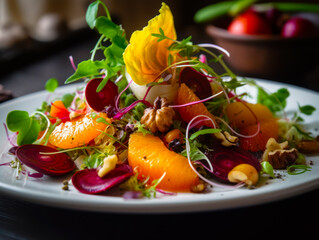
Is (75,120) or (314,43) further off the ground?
(75,120)

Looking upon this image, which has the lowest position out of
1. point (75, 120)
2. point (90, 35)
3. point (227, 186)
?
point (90, 35)

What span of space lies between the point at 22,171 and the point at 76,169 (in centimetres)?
20

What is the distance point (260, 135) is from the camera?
1.65m

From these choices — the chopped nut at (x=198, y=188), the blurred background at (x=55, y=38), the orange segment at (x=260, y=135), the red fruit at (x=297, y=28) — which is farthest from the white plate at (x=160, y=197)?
the red fruit at (x=297, y=28)

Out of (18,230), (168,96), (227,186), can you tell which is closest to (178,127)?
A: (168,96)

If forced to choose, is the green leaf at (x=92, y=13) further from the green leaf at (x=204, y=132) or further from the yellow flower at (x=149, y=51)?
the green leaf at (x=204, y=132)

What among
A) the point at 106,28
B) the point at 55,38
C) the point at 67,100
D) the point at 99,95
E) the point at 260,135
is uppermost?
the point at 106,28

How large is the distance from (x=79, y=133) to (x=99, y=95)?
21cm

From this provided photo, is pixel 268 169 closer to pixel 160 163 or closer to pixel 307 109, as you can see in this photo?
pixel 160 163

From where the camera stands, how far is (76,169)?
4.90 ft

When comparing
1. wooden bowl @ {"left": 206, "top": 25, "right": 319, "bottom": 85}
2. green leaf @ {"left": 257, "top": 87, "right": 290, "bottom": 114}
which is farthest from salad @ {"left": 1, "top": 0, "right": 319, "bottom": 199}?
wooden bowl @ {"left": 206, "top": 25, "right": 319, "bottom": 85}

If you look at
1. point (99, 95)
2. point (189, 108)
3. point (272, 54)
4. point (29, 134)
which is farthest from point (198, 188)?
point (272, 54)

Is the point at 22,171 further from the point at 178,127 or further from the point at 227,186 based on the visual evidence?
the point at 227,186

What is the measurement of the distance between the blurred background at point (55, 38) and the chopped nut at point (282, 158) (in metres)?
0.79
